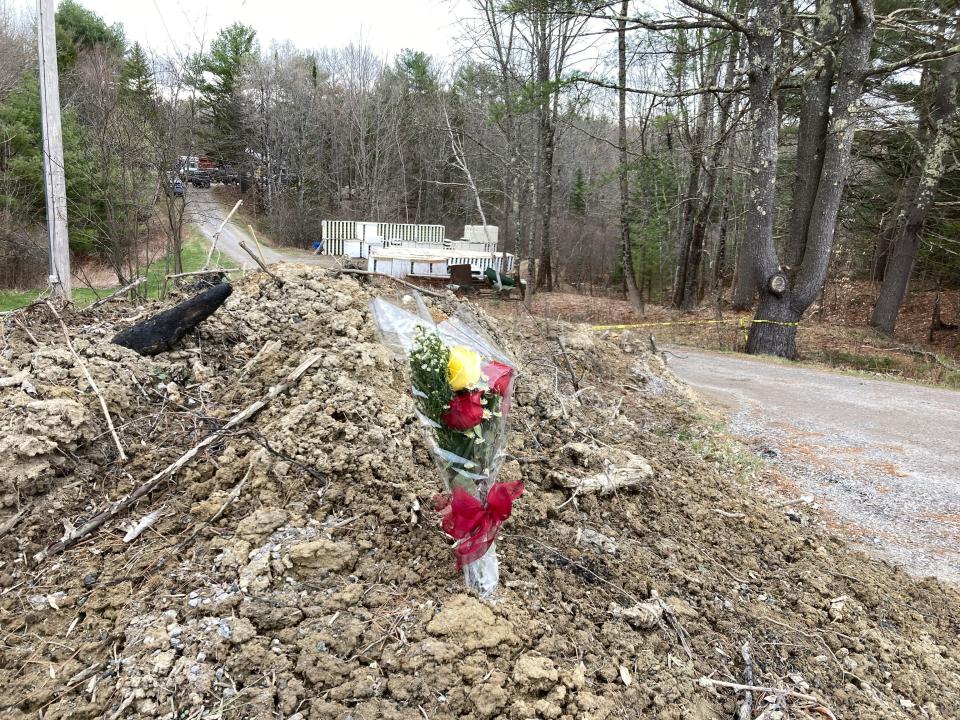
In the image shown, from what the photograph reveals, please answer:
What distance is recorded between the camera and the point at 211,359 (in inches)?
146

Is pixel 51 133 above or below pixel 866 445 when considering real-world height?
above

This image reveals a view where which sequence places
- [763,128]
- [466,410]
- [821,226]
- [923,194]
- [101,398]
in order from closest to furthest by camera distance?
[466,410], [101,398], [763,128], [821,226], [923,194]

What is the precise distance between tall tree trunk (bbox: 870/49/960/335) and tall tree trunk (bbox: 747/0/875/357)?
9.16 feet

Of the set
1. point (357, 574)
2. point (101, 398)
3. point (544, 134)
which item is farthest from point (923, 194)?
point (101, 398)

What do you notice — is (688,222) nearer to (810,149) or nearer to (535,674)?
(810,149)

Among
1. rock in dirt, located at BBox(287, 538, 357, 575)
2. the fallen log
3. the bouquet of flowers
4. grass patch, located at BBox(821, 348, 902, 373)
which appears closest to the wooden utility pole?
the fallen log

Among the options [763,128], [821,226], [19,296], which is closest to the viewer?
[763,128]

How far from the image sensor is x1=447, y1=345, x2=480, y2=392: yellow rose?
2.17 meters

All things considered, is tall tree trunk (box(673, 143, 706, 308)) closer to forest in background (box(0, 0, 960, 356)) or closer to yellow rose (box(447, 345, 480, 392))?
forest in background (box(0, 0, 960, 356))

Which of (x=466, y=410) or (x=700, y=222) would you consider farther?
(x=700, y=222)

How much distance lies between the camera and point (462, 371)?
7.10 ft

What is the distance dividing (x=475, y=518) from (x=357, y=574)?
557 mm

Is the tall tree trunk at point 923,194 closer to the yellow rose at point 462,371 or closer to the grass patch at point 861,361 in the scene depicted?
the grass patch at point 861,361

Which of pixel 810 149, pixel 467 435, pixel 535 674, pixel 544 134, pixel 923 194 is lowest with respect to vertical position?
pixel 535 674
